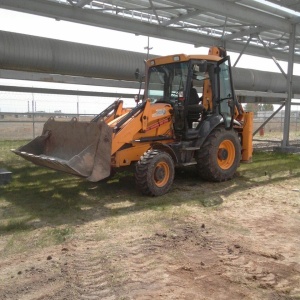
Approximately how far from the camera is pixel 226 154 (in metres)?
7.91

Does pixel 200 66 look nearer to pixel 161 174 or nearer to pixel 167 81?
pixel 167 81

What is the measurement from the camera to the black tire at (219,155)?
7.38 meters

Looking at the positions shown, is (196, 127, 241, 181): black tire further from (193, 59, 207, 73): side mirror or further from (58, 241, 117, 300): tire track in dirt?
(58, 241, 117, 300): tire track in dirt

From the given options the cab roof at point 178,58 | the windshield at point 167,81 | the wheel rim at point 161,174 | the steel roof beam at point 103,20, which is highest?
the steel roof beam at point 103,20

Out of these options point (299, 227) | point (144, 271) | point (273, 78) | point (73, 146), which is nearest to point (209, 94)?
point (73, 146)

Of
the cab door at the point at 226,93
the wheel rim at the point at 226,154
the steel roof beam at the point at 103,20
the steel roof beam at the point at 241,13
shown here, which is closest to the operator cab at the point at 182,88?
the cab door at the point at 226,93

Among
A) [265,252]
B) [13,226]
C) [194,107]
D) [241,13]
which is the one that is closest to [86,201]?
[13,226]

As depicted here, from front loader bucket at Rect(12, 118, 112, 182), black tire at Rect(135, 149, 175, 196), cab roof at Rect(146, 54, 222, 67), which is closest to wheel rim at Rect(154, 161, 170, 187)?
black tire at Rect(135, 149, 175, 196)

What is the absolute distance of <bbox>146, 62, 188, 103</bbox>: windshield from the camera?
734 cm

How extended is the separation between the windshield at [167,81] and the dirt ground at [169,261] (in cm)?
289

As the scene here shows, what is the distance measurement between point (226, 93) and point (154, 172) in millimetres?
2848

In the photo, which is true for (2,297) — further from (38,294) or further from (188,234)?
(188,234)

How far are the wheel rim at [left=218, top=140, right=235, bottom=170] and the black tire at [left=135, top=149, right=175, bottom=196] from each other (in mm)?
1617

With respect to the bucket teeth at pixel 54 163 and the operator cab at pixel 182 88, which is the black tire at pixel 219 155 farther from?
the bucket teeth at pixel 54 163
